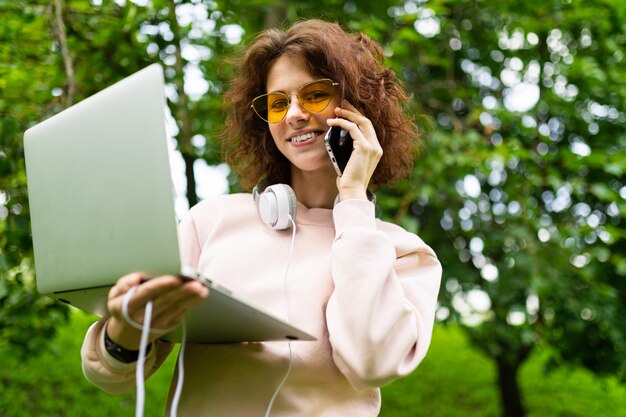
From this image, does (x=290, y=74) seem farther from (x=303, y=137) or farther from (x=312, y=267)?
(x=312, y=267)

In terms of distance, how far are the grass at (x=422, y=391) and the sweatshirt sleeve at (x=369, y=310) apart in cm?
368

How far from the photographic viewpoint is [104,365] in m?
1.25

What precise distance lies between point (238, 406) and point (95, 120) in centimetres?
64

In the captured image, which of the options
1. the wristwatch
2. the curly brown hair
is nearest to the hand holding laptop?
the wristwatch

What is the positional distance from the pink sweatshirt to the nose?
0.76 feet

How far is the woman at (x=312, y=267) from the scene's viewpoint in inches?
51.1

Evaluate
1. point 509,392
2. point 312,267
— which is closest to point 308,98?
point 312,267

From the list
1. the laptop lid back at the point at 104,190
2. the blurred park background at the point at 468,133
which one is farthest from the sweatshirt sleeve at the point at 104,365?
the blurred park background at the point at 468,133

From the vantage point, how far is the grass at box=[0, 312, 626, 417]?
5.45 metres

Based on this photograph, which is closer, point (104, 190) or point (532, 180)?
point (104, 190)

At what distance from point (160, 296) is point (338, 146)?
0.65 metres

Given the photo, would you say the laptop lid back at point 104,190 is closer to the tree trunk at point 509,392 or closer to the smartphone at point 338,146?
the smartphone at point 338,146

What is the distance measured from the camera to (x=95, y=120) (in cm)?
108

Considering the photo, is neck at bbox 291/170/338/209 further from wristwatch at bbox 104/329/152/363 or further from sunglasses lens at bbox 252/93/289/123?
wristwatch at bbox 104/329/152/363
